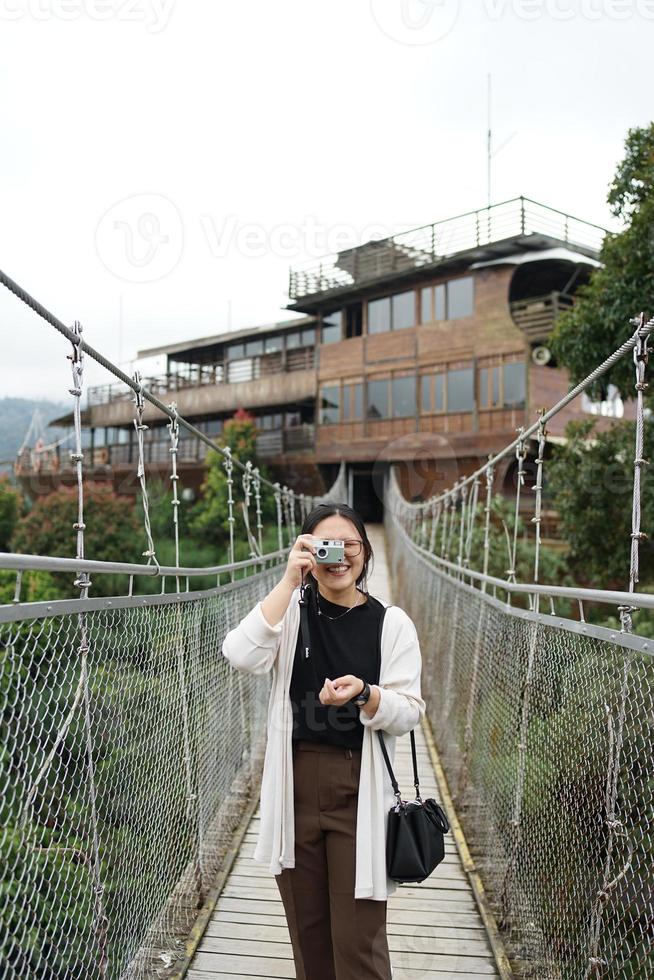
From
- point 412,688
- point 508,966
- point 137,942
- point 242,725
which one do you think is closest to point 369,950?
point 412,688

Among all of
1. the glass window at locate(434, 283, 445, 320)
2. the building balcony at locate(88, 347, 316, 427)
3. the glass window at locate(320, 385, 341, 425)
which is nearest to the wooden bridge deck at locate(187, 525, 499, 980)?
the glass window at locate(434, 283, 445, 320)

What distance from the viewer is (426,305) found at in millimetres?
17688

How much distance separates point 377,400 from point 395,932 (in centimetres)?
1615

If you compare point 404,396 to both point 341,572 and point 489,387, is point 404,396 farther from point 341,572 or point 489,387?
point 341,572

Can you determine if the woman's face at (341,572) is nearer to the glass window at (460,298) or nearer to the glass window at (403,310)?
the glass window at (460,298)

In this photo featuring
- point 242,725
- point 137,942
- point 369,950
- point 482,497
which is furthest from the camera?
point 482,497

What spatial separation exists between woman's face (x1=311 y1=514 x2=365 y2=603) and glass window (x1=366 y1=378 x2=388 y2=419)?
1659cm

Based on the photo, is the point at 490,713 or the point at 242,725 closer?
the point at 490,713

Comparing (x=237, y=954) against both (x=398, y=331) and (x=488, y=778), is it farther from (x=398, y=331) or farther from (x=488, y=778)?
(x=398, y=331)

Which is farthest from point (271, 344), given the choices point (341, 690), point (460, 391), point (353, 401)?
point (341, 690)

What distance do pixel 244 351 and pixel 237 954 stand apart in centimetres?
2251

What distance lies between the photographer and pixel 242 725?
13.5ft

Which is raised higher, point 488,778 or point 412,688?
point 412,688

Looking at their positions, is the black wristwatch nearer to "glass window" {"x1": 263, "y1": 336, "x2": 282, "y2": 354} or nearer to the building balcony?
the building balcony
